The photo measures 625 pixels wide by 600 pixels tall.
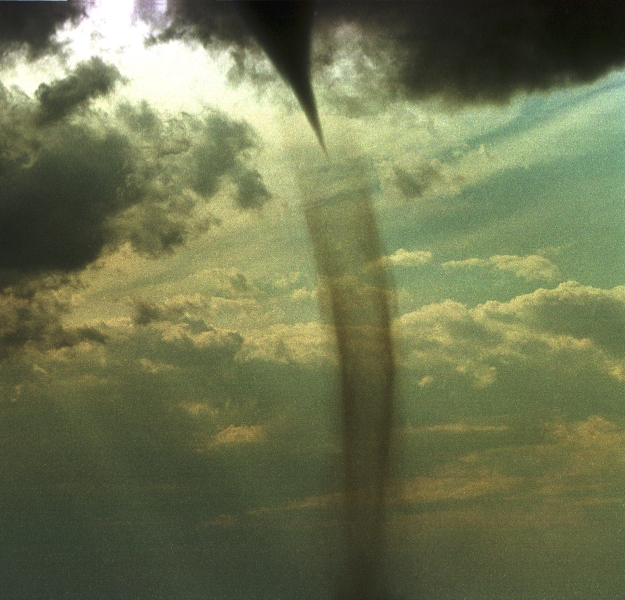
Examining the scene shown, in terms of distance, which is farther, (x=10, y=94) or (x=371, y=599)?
(x=10, y=94)

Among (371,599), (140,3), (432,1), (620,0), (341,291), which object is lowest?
(371,599)

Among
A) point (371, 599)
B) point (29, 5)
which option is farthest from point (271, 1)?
point (371, 599)

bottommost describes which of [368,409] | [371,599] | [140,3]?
[371,599]

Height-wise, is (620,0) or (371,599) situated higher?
(620,0)

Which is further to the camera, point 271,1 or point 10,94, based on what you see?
point 10,94

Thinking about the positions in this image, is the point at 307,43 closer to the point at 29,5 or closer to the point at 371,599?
the point at 29,5

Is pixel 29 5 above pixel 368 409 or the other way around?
above

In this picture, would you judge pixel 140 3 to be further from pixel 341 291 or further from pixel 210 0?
pixel 341 291

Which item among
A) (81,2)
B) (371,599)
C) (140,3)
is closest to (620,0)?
(140,3)
